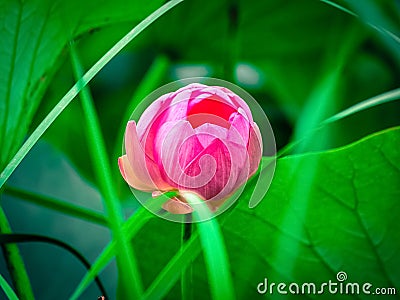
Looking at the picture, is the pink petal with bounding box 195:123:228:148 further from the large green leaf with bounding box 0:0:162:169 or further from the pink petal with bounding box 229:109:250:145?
the large green leaf with bounding box 0:0:162:169

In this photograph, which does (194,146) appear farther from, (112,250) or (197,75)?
(197,75)

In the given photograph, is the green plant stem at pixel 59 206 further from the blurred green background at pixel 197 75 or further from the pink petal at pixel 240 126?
the pink petal at pixel 240 126

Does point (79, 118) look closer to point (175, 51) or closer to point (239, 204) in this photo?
point (175, 51)

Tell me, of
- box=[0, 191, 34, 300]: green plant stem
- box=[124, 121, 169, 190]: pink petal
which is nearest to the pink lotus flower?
box=[124, 121, 169, 190]: pink petal

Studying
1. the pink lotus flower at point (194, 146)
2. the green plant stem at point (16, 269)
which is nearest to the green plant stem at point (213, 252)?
the pink lotus flower at point (194, 146)

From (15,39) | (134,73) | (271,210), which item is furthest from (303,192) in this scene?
(134,73)

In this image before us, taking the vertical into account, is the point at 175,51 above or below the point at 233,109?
above

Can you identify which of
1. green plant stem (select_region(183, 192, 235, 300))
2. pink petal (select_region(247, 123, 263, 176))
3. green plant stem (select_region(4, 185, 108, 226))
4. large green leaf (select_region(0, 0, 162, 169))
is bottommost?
green plant stem (select_region(183, 192, 235, 300))
